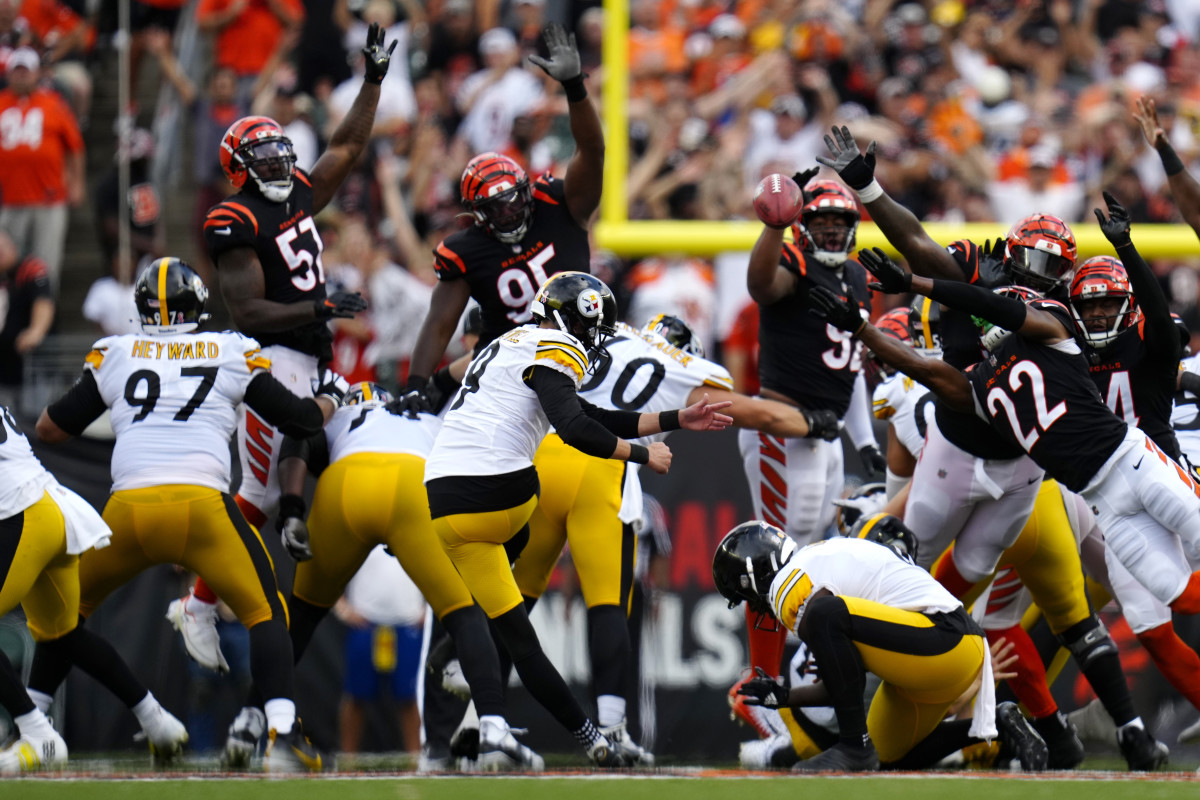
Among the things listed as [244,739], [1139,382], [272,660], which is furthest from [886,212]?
[244,739]

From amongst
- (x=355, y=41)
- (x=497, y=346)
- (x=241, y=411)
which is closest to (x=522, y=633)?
(x=497, y=346)

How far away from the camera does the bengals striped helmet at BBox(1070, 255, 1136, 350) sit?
263 inches

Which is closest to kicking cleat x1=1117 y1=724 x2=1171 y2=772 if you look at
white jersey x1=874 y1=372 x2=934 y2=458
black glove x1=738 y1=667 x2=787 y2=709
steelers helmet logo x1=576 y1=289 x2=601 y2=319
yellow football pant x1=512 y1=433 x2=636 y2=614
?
white jersey x1=874 y1=372 x2=934 y2=458

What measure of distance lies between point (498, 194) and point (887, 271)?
80.5 inches

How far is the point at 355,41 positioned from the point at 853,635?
864 centimetres

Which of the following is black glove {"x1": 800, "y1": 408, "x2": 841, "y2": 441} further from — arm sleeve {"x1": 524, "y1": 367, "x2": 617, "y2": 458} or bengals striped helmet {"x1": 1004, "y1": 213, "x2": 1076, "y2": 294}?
arm sleeve {"x1": 524, "y1": 367, "x2": 617, "y2": 458}

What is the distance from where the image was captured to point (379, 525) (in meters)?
7.01

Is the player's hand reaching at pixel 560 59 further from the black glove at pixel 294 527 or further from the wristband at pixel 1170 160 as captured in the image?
the wristband at pixel 1170 160

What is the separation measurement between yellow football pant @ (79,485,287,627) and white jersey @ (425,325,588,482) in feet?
3.19

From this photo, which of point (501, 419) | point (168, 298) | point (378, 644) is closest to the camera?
point (501, 419)

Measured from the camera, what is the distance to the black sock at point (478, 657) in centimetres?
643

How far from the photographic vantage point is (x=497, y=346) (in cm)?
641

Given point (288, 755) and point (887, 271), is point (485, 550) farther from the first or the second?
point (887, 271)

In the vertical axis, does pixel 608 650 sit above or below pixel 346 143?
below
